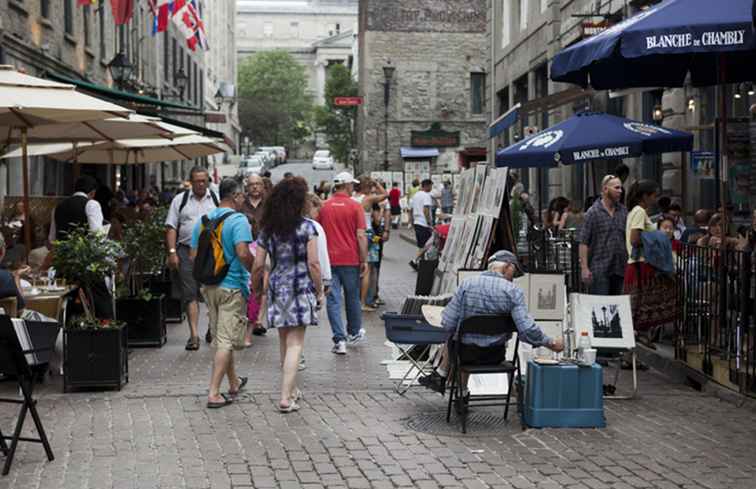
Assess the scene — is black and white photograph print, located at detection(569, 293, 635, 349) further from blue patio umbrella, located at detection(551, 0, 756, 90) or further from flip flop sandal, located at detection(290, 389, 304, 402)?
flip flop sandal, located at detection(290, 389, 304, 402)

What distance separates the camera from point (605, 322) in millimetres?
9719

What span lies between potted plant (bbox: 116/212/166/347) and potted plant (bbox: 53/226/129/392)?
159 cm

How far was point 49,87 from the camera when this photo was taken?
11070mm

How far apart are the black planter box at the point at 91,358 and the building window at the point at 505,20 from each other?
24530mm

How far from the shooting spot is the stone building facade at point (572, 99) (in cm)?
1681

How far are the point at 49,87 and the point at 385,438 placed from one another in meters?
5.25

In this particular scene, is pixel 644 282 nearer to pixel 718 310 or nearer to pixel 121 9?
pixel 718 310

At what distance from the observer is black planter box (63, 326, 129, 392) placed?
32.0ft

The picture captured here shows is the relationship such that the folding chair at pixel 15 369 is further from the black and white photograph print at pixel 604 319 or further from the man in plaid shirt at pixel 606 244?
the man in plaid shirt at pixel 606 244

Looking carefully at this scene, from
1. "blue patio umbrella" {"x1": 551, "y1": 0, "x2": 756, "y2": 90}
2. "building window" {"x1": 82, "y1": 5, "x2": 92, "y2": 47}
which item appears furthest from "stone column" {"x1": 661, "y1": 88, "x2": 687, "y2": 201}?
"building window" {"x1": 82, "y1": 5, "x2": 92, "y2": 47}

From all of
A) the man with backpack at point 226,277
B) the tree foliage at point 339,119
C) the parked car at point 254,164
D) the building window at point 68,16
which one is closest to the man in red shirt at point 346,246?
the man with backpack at point 226,277

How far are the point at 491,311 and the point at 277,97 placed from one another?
113960 mm

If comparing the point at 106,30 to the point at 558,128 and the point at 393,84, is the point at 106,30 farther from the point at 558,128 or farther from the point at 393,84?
the point at 393,84

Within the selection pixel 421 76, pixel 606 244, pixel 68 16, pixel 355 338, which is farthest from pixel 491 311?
pixel 421 76
